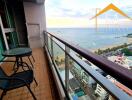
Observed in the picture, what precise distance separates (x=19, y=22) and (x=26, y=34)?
73 cm

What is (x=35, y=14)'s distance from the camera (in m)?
6.50

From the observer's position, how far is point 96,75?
0.71 m

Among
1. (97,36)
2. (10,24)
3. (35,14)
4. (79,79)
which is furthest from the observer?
(97,36)

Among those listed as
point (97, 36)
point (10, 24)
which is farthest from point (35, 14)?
point (97, 36)

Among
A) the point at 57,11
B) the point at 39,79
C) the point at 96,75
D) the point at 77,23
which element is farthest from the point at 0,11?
the point at 77,23

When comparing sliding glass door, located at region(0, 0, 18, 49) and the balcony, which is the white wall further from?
the balcony

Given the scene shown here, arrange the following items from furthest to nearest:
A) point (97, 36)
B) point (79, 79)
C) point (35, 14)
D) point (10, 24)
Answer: point (97, 36)
point (35, 14)
point (10, 24)
point (79, 79)

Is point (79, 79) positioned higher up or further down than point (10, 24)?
further down

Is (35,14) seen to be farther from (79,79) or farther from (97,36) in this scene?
(79,79)

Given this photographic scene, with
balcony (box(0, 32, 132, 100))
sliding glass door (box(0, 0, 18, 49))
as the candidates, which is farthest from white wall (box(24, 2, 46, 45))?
balcony (box(0, 32, 132, 100))

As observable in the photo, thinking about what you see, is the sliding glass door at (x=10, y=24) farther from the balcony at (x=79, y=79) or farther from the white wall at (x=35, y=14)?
the balcony at (x=79, y=79)

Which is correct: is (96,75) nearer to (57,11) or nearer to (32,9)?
(32,9)

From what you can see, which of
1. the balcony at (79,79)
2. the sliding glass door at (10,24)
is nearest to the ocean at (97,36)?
the balcony at (79,79)

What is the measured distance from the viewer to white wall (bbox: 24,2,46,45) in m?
6.27
